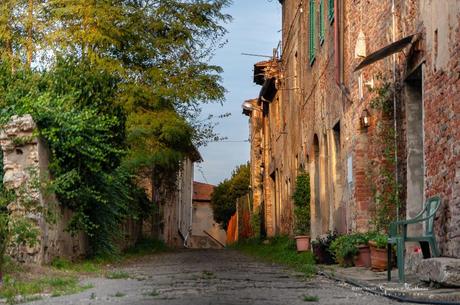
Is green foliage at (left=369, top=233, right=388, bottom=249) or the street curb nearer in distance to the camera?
the street curb

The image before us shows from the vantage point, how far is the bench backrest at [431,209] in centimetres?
1018

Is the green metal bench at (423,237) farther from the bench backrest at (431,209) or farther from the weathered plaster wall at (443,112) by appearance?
the weathered plaster wall at (443,112)

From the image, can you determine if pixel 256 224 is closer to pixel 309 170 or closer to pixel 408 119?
pixel 309 170

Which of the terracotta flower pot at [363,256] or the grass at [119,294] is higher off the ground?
the terracotta flower pot at [363,256]

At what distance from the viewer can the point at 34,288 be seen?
10.1 meters

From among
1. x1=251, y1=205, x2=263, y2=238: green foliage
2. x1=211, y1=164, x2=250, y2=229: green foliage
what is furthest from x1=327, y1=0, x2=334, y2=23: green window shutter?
x1=211, y1=164, x2=250, y2=229: green foliage

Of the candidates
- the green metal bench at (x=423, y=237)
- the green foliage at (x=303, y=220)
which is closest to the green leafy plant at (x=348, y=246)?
the green metal bench at (x=423, y=237)

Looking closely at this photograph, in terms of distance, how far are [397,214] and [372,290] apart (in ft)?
14.9

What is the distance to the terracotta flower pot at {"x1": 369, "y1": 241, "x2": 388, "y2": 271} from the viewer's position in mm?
12345

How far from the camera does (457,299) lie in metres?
7.96

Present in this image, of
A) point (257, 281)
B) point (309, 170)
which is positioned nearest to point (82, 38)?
point (309, 170)

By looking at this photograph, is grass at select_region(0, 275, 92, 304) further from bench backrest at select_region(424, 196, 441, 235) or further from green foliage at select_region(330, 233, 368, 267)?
green foliage at select_region(330, 233, 368, 267)

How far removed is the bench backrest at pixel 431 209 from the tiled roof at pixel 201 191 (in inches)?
2390

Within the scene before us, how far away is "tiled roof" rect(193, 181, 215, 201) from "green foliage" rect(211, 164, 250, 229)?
8.01 meters
